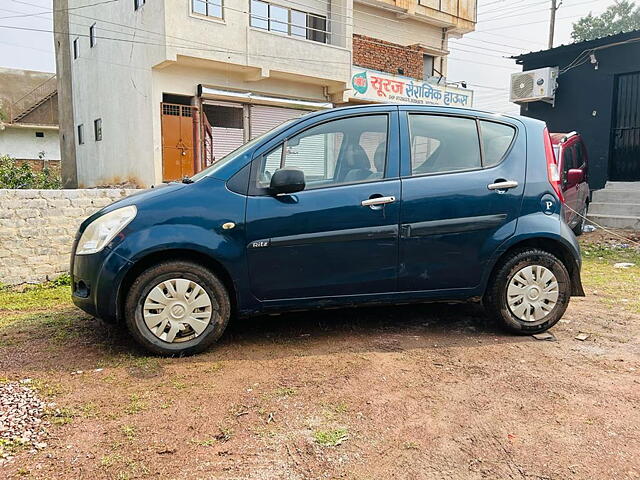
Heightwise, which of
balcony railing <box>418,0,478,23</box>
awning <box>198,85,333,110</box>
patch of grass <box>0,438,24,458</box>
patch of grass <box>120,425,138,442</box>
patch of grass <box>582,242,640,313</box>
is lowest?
patch of grass <box>120,425,138,442</box>

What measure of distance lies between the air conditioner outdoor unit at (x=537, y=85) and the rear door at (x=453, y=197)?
10.4m

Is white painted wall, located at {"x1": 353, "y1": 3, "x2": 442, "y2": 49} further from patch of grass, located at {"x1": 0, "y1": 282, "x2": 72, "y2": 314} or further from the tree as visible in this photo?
the tree

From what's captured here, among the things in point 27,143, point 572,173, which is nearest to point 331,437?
point 572,173

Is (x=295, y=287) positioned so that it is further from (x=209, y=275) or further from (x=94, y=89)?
(x=94, y=89)

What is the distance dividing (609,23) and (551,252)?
4675 centimetres

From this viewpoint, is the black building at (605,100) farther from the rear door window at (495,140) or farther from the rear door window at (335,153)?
the rear door window at (335,153)

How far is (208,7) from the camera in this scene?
1303cm

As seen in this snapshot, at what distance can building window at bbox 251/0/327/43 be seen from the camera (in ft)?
47.9

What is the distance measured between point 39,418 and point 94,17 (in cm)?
1678

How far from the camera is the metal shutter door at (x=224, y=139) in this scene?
570 inches

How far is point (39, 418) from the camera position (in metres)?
2.66

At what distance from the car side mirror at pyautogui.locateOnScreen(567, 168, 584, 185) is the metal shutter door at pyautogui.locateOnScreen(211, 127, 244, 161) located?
901 centimetres

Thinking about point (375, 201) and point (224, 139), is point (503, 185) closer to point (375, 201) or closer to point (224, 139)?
point (375, 201)

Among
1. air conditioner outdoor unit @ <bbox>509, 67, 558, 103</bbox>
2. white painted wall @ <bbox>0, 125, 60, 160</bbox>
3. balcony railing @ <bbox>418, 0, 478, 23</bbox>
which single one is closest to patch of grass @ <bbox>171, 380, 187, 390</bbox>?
air conditioner outdoor unit @ <bbox>509, 67, 558, 103</bbox>
